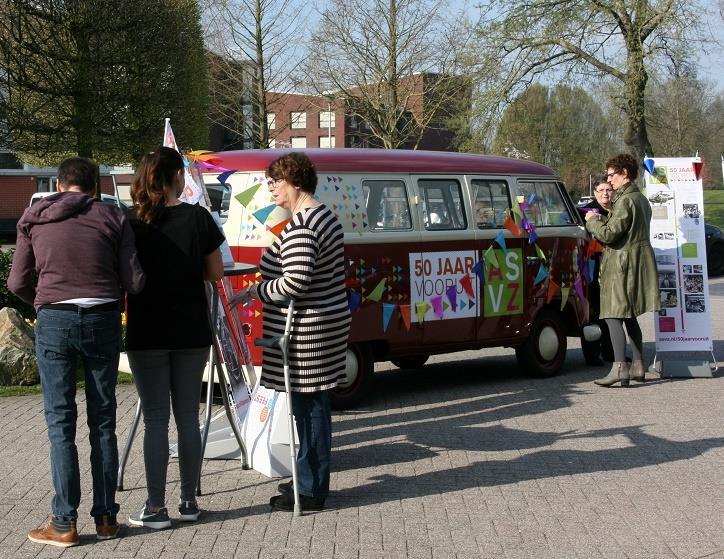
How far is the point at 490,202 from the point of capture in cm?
969

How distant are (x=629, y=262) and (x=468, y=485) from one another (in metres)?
4.15

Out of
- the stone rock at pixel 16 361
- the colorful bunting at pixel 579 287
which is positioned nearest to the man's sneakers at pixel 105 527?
the stone rock at pixel 16 361

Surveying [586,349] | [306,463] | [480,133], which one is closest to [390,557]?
[306,463]

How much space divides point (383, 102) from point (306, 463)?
970 inches

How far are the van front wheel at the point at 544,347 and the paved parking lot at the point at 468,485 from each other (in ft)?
2.25

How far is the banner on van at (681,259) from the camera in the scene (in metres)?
10.5

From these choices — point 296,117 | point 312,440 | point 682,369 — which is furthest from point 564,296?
point 296,117

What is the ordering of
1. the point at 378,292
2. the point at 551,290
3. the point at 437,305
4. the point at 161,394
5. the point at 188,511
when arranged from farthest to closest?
the point at 551,290 < the point at 437,305 < the point at 378,292 < the point at 188,511 < the point at 161,394

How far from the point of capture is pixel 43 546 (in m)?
5.04

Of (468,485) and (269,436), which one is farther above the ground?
(269,436)

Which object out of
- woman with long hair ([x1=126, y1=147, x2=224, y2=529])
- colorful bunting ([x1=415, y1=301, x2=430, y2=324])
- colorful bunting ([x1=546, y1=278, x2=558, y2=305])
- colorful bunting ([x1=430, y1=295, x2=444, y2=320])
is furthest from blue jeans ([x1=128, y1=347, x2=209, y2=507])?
colorful bunting ([x1=546, y1=278, x2=558, y2=305])

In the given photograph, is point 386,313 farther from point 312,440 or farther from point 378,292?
point 312,440

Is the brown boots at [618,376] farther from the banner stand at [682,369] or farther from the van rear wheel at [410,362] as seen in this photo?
the van rear wheel at [410,362]

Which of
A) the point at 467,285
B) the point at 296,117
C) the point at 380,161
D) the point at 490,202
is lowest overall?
the point at 467,285
